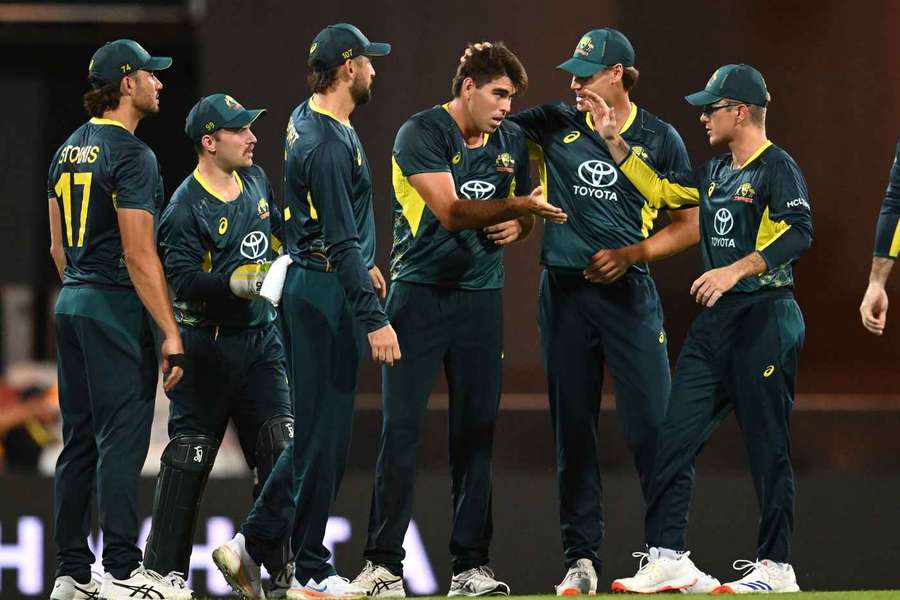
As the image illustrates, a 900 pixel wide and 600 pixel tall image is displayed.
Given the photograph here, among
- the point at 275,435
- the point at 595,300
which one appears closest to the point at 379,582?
the point at 275,435

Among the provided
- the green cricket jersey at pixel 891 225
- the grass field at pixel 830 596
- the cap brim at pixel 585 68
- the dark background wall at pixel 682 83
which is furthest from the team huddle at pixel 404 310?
the dark background wall at pixel 682 83

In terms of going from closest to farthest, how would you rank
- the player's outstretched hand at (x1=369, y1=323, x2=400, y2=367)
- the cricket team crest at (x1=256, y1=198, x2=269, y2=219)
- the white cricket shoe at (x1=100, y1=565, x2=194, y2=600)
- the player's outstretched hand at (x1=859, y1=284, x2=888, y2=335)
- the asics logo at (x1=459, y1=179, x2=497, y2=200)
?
the player's outstretched hand at (x1=369, y1=323, x2=400, y2=367), the white cricket shoe at (x1=100, y1=565, x2=194, y2=600), the asics logo at (x1=459, y1=179, x2=497, y2=200), the cricket team crest at (x1=256, y1=198, x2=269, y2=219), the player's outstretched hand at (x1=859, y1=284, x2=888, y2=335)

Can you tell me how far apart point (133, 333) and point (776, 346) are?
6.88 ft

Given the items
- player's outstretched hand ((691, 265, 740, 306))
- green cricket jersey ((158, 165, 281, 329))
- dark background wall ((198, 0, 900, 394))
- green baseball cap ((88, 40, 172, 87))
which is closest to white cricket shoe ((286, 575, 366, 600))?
green cricket jersey ((158, 165, 281, 329))

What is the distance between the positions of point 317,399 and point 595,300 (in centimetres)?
101

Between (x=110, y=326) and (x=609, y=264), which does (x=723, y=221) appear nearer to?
(x=609, y=264)

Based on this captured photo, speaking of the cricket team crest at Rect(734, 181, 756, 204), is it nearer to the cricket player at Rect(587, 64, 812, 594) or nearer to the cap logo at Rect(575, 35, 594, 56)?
the cricket player at Rect(587, 64, 812, 594)

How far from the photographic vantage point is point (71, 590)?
4867 mm

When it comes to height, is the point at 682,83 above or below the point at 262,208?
above

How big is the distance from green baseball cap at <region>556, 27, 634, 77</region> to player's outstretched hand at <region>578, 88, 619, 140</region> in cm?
15

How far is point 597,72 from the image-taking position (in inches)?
201

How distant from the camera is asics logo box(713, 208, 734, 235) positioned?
4910 mm

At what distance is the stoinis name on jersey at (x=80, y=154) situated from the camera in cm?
479

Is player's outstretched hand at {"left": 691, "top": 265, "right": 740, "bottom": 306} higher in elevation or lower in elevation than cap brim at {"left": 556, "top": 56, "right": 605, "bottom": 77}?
lower
